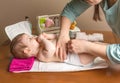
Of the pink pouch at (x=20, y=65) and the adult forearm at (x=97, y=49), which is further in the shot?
the pink pouch at (x=20, y=65)

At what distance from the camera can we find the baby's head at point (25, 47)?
120 centimetres

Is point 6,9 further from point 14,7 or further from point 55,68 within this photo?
point 55,68

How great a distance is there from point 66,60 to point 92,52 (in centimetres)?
15

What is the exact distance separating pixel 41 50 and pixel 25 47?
0.08m

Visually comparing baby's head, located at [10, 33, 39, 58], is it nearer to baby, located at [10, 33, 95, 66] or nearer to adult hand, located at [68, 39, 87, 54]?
baby, located at [10, 33, 95, 66]

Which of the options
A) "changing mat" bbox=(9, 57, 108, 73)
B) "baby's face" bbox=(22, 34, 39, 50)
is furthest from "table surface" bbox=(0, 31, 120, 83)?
"baby's face" bbox=(22, 34, 39, 50)

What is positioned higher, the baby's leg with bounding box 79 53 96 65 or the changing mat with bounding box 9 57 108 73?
the baby's leg with bounding box 79 53 96 65

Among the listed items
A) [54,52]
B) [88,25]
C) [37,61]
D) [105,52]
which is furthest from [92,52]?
[88,25]

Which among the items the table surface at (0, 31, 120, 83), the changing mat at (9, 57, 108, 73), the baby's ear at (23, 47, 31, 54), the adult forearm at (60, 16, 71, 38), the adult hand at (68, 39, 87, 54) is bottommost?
the table surface at (0, 31, 120, 83)

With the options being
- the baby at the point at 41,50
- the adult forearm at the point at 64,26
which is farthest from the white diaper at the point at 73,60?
the adult forearm at the point at 64,26

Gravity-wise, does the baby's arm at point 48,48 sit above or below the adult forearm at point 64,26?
below

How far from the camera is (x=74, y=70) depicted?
1.14 metres

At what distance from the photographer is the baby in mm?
1159

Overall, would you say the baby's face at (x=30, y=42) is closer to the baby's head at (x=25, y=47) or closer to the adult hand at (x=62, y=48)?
the baby's head at (x=25, y=47)
